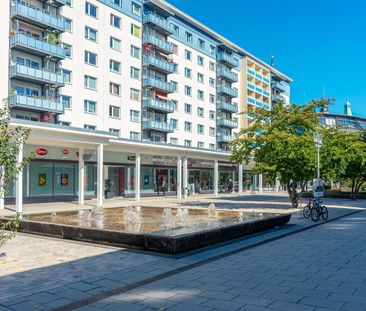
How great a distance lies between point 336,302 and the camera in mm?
5805

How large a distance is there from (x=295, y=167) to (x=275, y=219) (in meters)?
9.12

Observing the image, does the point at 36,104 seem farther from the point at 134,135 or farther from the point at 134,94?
the point at 134,94

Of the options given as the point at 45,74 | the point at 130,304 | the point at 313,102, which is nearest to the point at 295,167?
the point at 313,102

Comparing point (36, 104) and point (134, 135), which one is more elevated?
point (36, 104)

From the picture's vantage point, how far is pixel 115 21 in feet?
137

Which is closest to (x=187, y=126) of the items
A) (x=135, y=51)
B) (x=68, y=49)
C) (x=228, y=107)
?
(x=228, y=107)

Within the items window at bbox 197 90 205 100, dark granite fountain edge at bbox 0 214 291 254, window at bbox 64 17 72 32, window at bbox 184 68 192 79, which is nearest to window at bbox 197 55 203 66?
window at bbox 184 68 192 79

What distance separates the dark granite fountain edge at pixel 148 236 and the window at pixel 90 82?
27531mm

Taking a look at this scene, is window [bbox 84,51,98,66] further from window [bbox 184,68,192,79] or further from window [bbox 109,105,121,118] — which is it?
window [bbox 184,68,192,79]

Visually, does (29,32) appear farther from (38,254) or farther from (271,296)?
(271,296)

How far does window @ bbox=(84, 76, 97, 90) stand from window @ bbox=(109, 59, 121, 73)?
8.81 feet

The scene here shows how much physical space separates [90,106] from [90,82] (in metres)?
2.32

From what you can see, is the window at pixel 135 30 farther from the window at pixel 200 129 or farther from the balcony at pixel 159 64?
the window at pixel 200 129

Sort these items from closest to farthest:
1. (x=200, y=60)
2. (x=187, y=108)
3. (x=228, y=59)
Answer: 1. (x=187, y=108)
2. (x=200, y=60)
3. (x=228, y=59)
